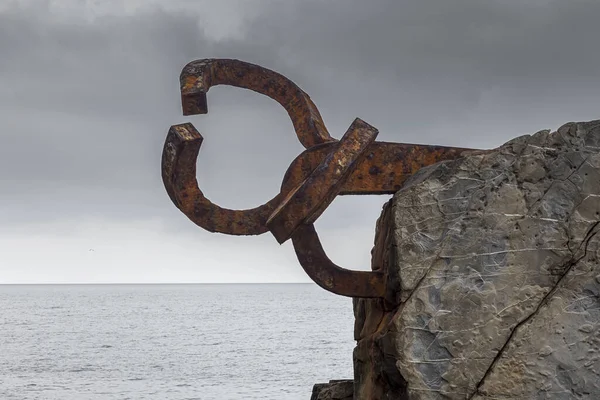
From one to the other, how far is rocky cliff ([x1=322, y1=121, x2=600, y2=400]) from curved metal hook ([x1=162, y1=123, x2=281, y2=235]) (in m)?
0.71

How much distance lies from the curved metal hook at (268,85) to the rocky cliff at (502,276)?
0.63m

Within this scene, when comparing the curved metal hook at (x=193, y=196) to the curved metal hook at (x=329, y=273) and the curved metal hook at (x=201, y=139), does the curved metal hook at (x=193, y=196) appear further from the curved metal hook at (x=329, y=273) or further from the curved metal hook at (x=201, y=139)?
the curved metal hook at (x=329, y=273)

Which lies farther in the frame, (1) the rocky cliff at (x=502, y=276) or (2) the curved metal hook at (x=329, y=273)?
(2) the curved metal hook at (x=329, y=273)

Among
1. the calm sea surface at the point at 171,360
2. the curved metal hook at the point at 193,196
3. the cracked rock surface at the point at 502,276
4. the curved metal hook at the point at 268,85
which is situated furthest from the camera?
the calm sea surface at the point at 171,360

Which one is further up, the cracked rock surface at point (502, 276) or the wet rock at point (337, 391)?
the cracked rock surface at point (502, 276)

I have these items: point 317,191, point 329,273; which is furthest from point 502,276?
point 317,191

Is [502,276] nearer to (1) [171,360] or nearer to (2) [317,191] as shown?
(2) [317,191]

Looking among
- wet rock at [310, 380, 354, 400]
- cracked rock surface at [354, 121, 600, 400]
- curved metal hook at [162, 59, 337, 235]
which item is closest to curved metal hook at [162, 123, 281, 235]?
curved metal hook at [162, 59, 337, 235]

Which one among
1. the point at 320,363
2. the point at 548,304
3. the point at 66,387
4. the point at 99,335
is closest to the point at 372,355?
the point at 548,304

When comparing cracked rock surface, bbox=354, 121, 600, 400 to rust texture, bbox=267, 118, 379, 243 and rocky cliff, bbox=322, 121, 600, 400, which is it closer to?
rocky cliff, bbox=322, 121, 600, 400

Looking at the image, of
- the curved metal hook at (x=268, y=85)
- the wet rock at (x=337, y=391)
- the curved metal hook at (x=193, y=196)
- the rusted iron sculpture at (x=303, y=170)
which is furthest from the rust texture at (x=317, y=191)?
the wet rock at (x=337, y=391)

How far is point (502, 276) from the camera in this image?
417 cm

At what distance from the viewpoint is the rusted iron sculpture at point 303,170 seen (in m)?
4.19

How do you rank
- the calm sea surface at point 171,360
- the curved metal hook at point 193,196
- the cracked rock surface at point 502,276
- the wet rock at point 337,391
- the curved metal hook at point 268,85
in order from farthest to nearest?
1. the calm sea surface at point 171,360
2. the wet rock at point 337,391
3. the curved metal hook at point 268,85
4. the curved metal hook at point 193,196
5. the cracked rock surface at point 502,276
